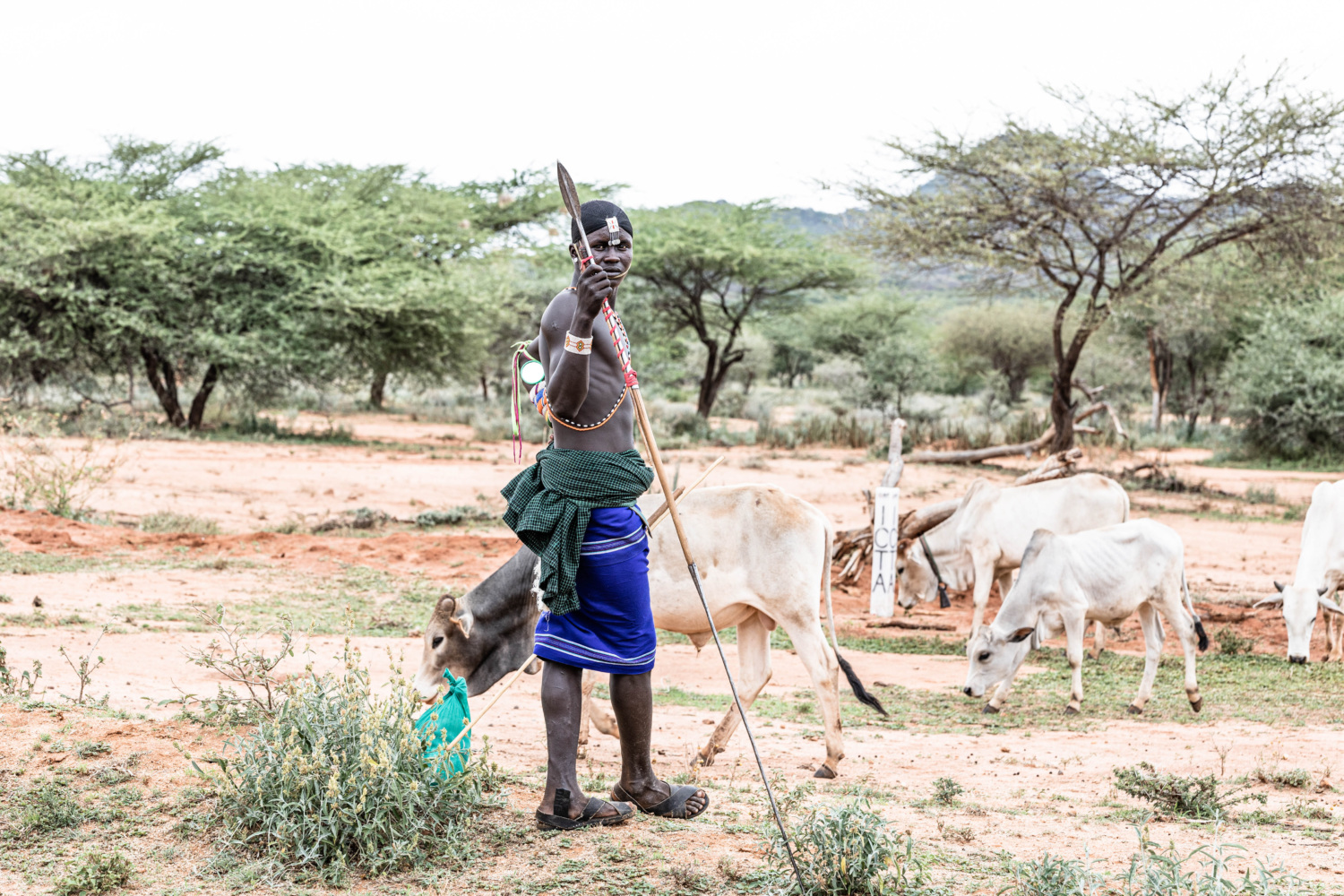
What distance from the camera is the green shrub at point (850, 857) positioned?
3.20m

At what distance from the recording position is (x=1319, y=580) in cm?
891

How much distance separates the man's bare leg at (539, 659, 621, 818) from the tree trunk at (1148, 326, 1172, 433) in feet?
116

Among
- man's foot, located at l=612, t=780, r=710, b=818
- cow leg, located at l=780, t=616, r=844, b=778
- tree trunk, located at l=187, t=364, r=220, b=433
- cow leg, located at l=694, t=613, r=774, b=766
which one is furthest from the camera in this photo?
tree trunk, located at l=187, t=364, r=220, b=433

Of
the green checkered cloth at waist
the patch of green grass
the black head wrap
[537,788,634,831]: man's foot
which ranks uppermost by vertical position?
the black head wrap

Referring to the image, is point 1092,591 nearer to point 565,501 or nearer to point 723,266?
point 565,501

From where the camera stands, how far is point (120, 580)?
9.35 meters

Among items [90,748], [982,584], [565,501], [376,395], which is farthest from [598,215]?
[376,395]

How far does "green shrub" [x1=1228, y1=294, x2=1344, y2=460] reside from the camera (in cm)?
2458

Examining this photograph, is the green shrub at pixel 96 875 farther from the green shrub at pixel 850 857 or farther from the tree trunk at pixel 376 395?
the tree trunk at pixel 376 395

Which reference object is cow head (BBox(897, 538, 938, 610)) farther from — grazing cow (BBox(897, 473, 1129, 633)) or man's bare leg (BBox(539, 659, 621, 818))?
man's bare leg (BBox(539, 659, 621, 818))

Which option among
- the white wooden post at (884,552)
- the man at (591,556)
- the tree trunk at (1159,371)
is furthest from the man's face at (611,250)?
the tree trunk at (1159,371)

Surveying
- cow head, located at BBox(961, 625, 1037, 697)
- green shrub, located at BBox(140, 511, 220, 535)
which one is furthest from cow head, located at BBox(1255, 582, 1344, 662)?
green shrub, located at BBox(140, 511, 220, 535)

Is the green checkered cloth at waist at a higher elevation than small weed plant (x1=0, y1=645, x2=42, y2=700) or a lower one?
higher

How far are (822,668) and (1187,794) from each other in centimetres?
177
